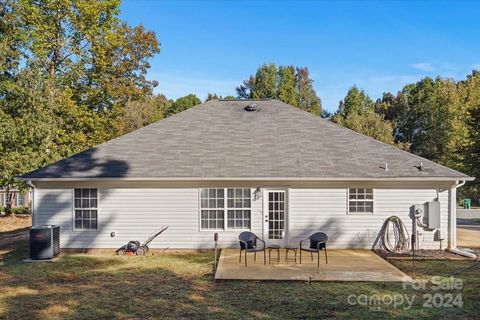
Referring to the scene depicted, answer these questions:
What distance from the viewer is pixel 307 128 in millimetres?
16031

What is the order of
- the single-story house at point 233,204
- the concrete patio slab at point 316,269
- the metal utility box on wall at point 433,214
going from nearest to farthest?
the concrete patio slab at point 316,269, the metal utility box on wall at point 433,214, the single-story house at point 233,204

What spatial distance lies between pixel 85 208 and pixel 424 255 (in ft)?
36.1

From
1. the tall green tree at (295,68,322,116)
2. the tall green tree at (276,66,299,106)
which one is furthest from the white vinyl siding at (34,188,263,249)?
the tall green tree at (295,68,322,116)

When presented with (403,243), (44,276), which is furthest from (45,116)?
(403,243)

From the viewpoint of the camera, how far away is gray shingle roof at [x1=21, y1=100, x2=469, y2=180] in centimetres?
1301

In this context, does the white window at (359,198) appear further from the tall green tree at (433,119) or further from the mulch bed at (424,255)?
the tall green tree at (433,119)

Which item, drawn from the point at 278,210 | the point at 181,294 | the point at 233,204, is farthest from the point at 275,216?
the point at 181,294

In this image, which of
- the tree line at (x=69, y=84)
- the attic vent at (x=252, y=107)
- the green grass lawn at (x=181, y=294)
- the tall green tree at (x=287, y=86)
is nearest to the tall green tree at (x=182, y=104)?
the tall green tree at (x=287, y=86)

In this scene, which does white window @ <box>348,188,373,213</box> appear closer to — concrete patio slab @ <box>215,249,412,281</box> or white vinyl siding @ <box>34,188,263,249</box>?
concrete patio slab @ <box>215,249,412,281</box>

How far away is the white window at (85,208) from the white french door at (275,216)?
5737mm

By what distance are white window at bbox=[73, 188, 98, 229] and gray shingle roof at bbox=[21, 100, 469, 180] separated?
73 cm

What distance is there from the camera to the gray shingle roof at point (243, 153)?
13008mm

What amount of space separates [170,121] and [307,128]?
18.5ft

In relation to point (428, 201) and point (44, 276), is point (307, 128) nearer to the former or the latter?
point (428, 201)
